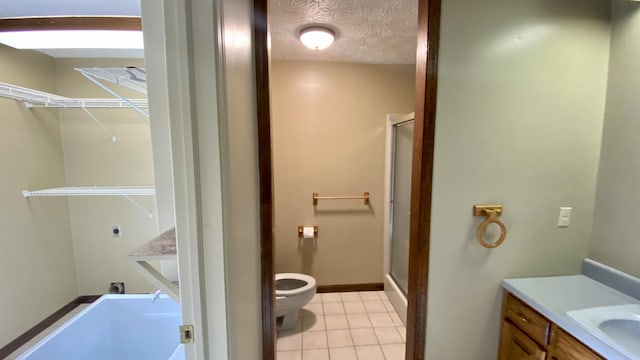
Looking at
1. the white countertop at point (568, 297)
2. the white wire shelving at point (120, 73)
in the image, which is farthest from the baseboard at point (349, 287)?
the white wire shelving at point (120, 73)

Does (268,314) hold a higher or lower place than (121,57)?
lower

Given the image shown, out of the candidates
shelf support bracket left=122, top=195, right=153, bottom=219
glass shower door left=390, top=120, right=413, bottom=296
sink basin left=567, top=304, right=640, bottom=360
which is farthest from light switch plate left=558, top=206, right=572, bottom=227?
shelf support bracket left=122, top=195, right=153, bottom=219

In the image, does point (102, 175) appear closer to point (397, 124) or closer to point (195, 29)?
point (195, 29)

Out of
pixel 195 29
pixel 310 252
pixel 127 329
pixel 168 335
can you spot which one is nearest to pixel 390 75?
pixel 310 252

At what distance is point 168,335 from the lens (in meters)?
1.99

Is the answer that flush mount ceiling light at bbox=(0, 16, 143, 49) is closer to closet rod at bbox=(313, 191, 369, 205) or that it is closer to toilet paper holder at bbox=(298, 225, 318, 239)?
closet rod at bbox=(313, 191, 369, 205)

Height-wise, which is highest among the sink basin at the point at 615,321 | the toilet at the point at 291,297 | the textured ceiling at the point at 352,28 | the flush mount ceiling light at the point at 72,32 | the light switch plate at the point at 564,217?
the textured ceiling at the point at 352,28

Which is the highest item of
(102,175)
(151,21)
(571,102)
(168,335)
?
(151,21)

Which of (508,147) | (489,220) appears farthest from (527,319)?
(508,147)

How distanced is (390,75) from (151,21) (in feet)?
7.52

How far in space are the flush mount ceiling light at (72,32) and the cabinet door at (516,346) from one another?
2.83m

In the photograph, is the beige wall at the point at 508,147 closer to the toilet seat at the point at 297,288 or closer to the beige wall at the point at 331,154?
the toilet seat at the point at 297,288

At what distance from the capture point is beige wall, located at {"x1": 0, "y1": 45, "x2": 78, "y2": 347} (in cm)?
210

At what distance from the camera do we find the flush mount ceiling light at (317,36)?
2.00m
